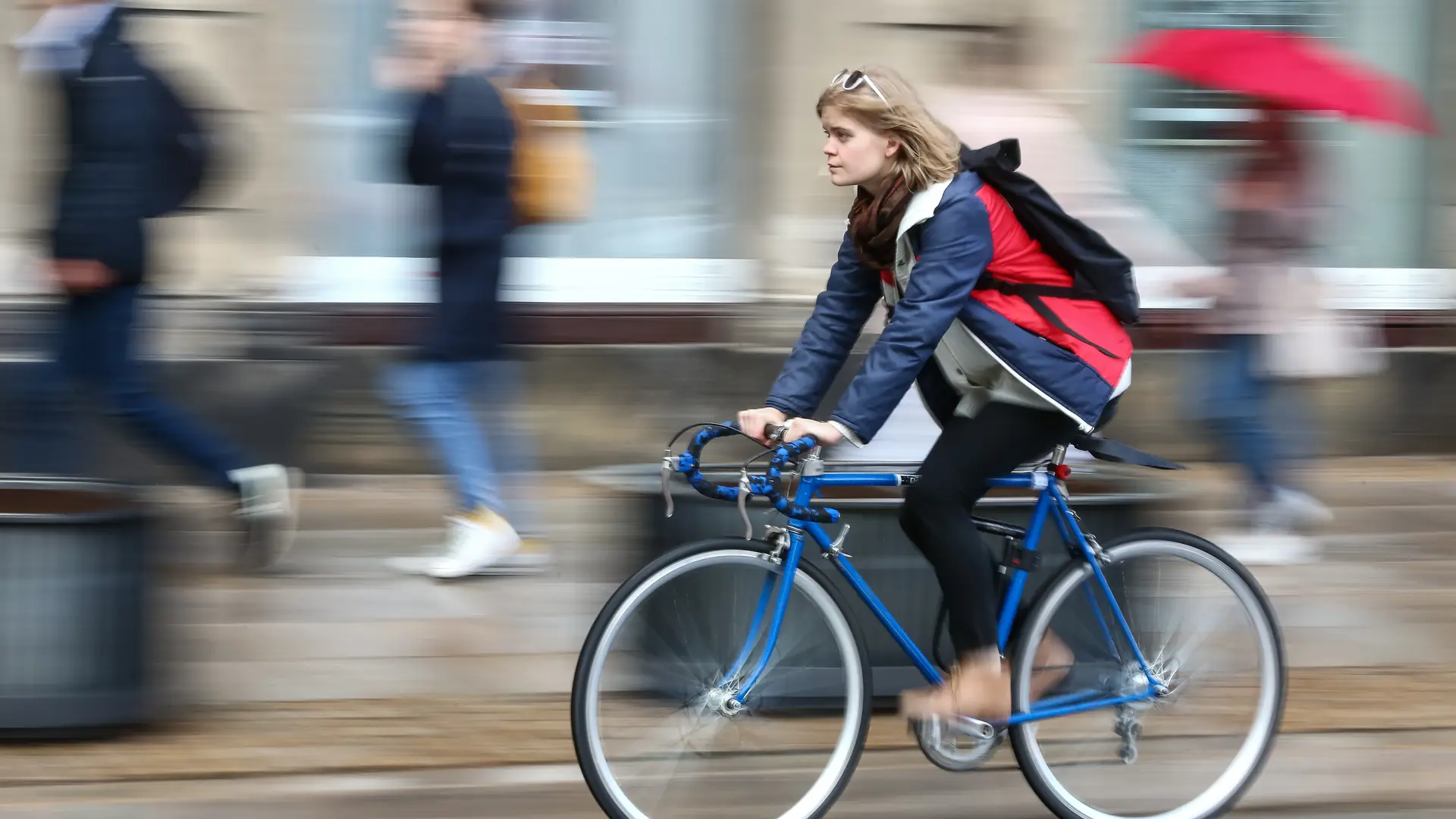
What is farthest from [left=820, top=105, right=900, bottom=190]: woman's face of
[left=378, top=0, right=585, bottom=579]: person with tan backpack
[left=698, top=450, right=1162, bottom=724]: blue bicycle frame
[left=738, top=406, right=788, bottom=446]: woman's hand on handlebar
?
[left=378, top=0, right=585, bottom=579]: person with tan backpack

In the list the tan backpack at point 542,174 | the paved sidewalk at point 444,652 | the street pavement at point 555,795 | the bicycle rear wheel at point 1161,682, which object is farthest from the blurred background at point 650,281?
the bicycle rear wheel at point 1161,682

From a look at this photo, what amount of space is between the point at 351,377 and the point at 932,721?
4.10 meters

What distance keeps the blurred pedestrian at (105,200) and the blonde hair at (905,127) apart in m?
2.58

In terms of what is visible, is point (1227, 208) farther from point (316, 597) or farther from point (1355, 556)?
point (316, 597)

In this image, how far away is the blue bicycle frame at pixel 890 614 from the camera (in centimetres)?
342

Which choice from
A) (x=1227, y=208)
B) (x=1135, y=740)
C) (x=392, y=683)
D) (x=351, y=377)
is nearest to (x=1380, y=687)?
(x=1135, y=740)

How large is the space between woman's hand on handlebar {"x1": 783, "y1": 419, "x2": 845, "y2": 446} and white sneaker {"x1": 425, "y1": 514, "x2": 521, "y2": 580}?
8.47 ft

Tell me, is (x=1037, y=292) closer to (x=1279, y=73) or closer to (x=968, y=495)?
(x=968, y=495)

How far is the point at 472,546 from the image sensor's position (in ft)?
18.7

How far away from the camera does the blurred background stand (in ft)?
18.1

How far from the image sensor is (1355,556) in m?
6.40

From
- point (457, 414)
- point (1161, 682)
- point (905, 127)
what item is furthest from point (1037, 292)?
point (457, 414)

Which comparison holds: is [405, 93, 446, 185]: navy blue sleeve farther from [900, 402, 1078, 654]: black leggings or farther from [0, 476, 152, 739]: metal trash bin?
[900, 402, 1078, 654]: black leggings

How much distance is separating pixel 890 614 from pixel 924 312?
693 mm
